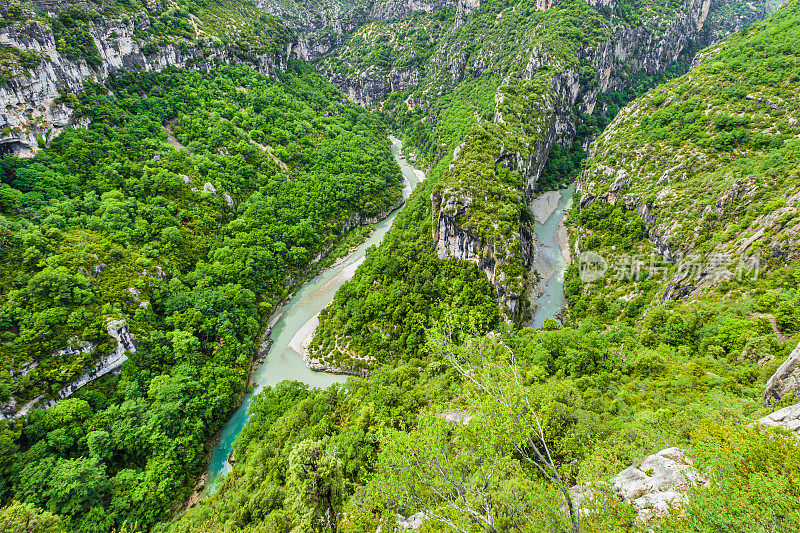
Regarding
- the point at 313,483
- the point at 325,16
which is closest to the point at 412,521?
the point at 313,483

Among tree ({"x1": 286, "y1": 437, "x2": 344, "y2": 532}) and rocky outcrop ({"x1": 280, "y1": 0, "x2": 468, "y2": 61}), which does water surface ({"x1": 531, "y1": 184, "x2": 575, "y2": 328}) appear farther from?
rocky outcrop ({"x1": 280, "y1": 0, "x2": 468, "y2": 61})

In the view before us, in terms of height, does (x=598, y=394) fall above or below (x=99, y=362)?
below

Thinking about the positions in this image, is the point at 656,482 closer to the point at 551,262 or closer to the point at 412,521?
the point at 412,521

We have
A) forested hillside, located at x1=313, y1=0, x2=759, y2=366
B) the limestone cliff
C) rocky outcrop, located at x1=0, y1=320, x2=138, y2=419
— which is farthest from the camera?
forested hillside, located at x1=313, y1=0, x2=759, y2=366

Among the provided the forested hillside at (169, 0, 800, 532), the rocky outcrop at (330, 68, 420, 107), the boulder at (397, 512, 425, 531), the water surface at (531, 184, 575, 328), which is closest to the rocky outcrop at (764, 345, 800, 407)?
the forested hillside at (169, 0, 800, 532)

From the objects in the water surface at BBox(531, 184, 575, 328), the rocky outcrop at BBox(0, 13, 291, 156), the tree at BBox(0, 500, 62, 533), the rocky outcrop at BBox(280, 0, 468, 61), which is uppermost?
the rocky outcrop at BBox(280, 0, 468, 61)

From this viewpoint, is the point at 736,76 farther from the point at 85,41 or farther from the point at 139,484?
the point at 85,41

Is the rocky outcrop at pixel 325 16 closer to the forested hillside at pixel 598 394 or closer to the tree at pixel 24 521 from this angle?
the forested hillside at pixel 598 394
